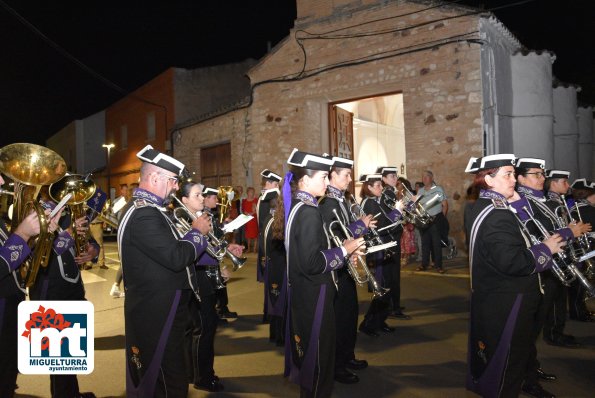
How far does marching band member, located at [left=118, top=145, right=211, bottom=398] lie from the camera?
3.05 meters

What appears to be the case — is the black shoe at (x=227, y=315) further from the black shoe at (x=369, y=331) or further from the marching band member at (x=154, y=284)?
the marching band member at (x=154, y=284)

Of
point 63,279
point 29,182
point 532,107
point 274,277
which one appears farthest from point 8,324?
point 532,107

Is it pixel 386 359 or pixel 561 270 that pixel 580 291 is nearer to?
pixel 561 270

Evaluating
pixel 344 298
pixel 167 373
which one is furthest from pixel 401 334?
pixel 167 373

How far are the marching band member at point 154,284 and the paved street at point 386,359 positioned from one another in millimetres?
1582

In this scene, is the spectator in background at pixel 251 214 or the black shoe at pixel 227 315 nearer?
the black shoe at pixel 227 315

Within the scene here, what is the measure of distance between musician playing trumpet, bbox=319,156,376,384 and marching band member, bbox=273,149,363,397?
94 centimetres

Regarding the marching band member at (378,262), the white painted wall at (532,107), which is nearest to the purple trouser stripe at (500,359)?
the marching band member at (378,262)

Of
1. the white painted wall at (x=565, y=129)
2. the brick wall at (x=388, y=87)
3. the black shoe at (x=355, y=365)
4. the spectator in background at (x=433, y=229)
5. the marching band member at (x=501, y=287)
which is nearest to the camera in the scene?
the marching band member at (x=501, y=287)

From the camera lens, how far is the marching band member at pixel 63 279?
3.96 metres

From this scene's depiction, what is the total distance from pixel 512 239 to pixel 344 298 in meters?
2.03

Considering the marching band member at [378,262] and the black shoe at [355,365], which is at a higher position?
the marching band member at [378,262]

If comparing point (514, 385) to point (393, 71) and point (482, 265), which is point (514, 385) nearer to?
point (482, 265)

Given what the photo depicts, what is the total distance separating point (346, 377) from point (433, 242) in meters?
6.41
